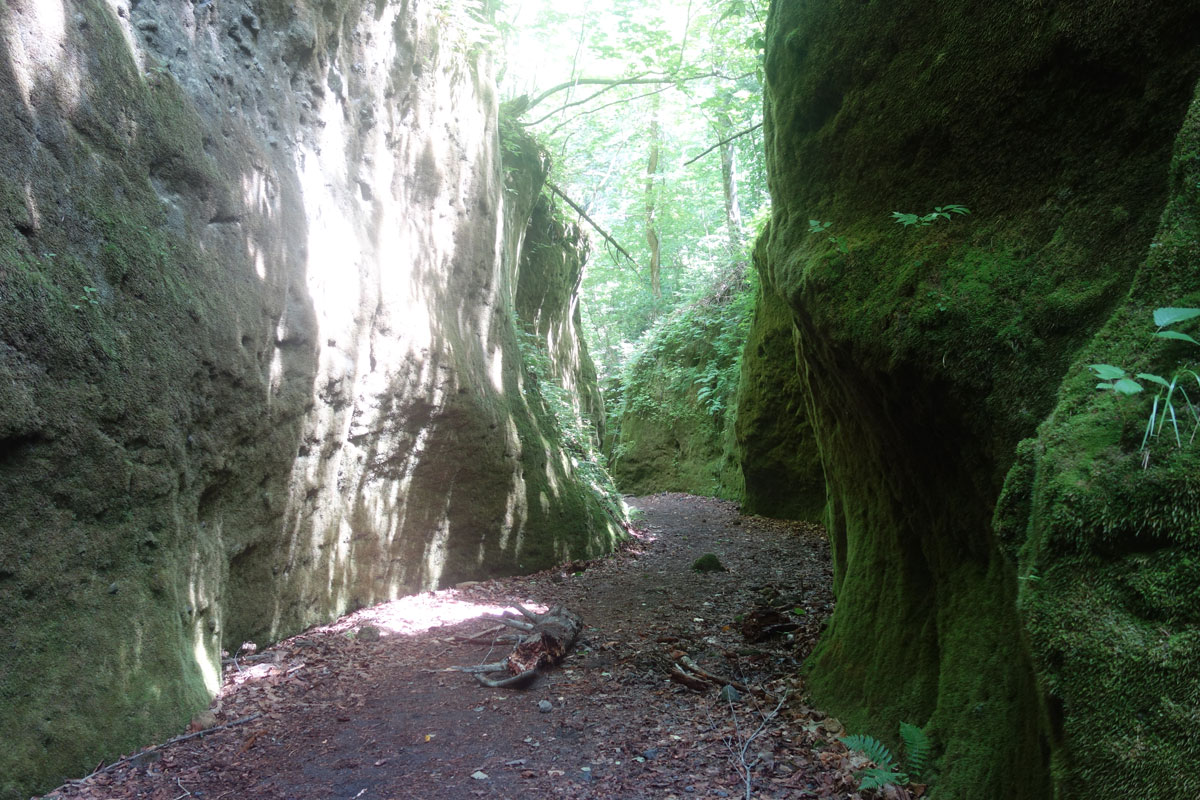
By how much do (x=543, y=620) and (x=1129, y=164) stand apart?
4898 millimetres

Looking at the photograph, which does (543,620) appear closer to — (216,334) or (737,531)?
(216,334)

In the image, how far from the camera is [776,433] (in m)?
13.2

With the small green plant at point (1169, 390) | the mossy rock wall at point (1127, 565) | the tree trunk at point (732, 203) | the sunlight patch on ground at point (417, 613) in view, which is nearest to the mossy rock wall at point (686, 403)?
the tree trunk at point (732, 203)

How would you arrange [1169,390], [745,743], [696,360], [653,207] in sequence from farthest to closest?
[653,207] → [696,360] → [745,743] → [1169,390]

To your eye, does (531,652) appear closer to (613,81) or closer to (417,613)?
(417,613)

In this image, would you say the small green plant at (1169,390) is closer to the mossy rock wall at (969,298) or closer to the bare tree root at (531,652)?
the mossy rock wall at (969,298)

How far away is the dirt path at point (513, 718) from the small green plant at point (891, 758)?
6.6 inches

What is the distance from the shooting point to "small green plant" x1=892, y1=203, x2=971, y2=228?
144 inches

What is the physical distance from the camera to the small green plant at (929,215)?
12.0 feet

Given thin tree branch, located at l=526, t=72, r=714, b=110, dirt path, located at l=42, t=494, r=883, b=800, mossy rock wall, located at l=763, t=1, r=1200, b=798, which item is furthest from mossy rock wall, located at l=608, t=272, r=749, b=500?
mossy rock wall, located at l=763, t=1, r=1200, b=798

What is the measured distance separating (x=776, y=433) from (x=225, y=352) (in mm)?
10111

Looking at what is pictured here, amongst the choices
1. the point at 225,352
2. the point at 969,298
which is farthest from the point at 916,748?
the point at 225,352

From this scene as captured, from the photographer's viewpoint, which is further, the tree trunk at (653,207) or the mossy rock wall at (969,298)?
the tree trunk at (653,207)

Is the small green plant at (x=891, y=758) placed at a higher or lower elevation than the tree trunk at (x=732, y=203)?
lower
